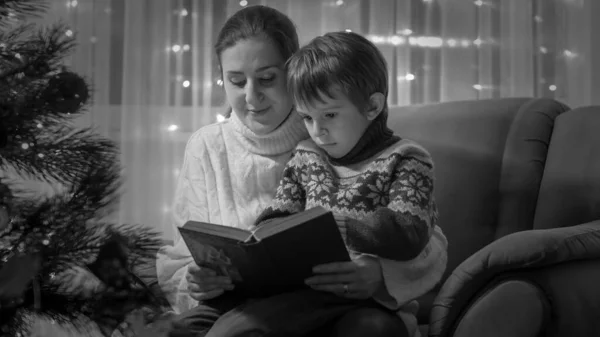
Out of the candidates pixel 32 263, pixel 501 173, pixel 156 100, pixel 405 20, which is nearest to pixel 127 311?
pixel 32 263

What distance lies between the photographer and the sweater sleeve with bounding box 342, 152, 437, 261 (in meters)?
1.23

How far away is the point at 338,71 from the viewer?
133 cm

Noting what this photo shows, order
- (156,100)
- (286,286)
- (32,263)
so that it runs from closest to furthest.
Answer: (32,263) < (286,286) < (156,100)

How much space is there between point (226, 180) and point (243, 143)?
10cm

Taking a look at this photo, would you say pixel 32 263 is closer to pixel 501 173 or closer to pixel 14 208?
pixel 14 208

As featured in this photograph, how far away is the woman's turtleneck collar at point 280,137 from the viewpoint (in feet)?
5.08

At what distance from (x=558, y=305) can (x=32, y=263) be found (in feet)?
3.29

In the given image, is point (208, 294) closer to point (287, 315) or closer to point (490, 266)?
point (287, 315)

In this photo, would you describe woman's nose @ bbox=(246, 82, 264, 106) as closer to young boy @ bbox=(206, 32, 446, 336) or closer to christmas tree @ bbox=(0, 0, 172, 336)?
young boy @ bbox=(206, 32, 446, 336)

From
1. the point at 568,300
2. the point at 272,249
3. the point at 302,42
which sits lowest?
the point at 568,300

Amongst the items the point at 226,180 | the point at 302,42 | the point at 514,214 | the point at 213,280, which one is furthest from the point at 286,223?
the point at 302,42

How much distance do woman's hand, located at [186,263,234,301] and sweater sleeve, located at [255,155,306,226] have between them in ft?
0.55

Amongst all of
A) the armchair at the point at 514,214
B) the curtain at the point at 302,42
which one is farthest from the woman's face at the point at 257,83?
the curtain at the point at 302,42

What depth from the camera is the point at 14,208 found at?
765mm
